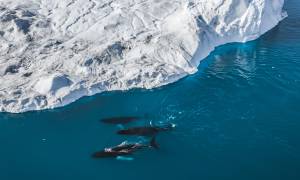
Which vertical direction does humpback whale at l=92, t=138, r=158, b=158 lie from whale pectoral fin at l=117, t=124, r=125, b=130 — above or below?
below

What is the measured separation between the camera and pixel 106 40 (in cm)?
3475

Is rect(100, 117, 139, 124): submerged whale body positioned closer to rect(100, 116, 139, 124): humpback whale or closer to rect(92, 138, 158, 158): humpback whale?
rect(100, 116, 139, 124): humpback whale

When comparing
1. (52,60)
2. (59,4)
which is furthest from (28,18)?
(52,60)

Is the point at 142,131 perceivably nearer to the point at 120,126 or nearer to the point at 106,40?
the point at 120,126

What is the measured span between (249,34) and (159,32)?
8465 mm

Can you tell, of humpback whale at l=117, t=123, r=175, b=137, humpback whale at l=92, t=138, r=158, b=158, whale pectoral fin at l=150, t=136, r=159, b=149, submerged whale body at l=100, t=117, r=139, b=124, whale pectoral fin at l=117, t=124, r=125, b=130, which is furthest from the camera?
submerged whale body at l=100, t=117, r=139, b=124

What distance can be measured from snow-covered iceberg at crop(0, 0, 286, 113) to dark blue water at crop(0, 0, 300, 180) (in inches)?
51.6

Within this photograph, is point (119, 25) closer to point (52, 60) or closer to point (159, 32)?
point (159, 32)

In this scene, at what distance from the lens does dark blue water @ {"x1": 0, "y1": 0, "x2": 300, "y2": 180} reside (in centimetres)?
2314

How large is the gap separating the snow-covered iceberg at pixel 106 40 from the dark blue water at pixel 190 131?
131cm

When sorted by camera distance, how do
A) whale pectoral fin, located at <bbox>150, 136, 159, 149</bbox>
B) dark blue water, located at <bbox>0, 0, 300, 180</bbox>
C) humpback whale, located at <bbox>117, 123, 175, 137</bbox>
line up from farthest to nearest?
humpback whale, located at <bbox>117, 123, 175, 137</bbox> < whale pectoral fin, located at <bbox>150, 136, 159, 149</bbox> < dark blue water, located at <bbox>0, 0, 300, 180</bbox>

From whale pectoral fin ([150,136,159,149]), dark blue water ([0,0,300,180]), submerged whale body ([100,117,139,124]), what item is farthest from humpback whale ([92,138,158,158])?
submerged whale body ([100,117,139,124])

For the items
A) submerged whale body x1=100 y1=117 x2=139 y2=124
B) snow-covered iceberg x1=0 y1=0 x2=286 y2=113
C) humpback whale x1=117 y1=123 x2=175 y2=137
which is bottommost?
humpback whale x1=117 y1=123 x2=175 y2=137

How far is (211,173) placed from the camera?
22.7 meters
